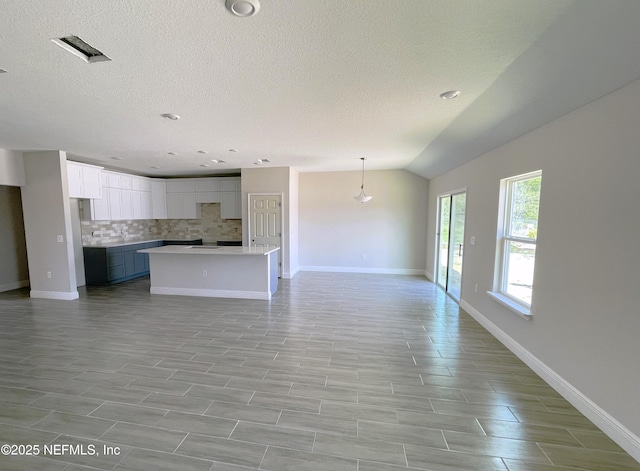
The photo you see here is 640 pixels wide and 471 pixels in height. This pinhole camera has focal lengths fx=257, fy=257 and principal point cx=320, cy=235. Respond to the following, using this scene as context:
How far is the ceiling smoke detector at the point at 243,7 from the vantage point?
1300mm

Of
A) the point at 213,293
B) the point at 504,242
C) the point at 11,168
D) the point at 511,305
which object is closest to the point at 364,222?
the point at 504,242

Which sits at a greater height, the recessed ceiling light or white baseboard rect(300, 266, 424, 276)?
the recessed ceiling light

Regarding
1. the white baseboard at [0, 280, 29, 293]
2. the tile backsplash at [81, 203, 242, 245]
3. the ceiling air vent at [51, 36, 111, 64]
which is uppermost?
the ceiling air vent at [51, 36, 111, 64]

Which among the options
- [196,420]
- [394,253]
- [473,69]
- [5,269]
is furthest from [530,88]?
[5,269]

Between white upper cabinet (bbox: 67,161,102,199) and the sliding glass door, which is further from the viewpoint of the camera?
white upper cabinet (bbox: 67,161,102,199)

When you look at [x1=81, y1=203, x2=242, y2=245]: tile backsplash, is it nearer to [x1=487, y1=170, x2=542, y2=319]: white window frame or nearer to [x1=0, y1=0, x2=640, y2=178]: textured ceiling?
[x1=0, y1=0, x2=640, y2=178]: textured ceiling

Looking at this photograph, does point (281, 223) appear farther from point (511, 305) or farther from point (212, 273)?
point (511, 305)

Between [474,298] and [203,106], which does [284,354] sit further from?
[474,298]

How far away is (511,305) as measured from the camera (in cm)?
289

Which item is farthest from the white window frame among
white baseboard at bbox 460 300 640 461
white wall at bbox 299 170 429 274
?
white wall at bbox 299 170 429 274

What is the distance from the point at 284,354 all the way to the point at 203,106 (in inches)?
107

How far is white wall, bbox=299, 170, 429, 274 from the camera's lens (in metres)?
6.68

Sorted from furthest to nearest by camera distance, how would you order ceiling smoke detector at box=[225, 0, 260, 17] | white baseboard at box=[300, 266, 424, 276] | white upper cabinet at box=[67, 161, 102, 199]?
white baseboard at box=[300, 266, 424, 276] < white upper cabinet at box=[67, 161, 102, 199] < ceiling smoke detector at box=[225, 0, 260, 17]

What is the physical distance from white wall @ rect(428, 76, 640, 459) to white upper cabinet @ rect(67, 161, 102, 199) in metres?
7.28
